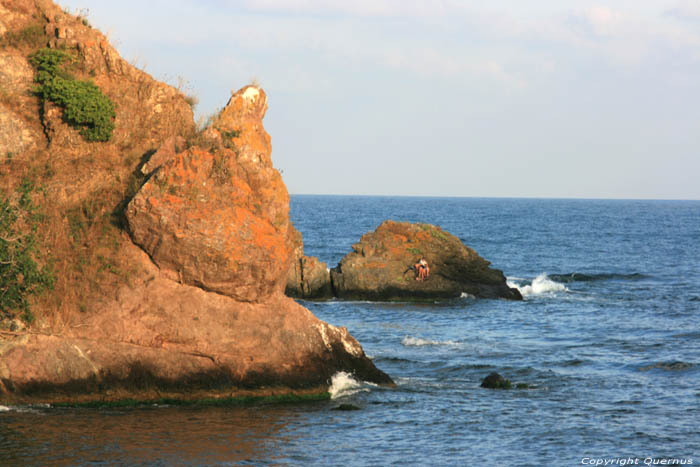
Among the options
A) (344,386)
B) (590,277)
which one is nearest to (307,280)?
(344,386)

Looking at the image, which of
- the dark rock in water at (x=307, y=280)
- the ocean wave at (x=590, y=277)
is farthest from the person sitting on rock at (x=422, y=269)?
the ocean wave at (x=590, y=277)

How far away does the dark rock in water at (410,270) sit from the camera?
48.0m

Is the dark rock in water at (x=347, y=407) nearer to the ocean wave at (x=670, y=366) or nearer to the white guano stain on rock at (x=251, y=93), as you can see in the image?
the white guano stain on rock at (x=251, y=93)

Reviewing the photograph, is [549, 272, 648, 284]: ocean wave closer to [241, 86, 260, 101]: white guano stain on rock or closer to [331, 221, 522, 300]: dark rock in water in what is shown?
[331, 221, 522, 300]: dark rock in water

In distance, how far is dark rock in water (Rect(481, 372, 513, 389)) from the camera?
26672 millimetres

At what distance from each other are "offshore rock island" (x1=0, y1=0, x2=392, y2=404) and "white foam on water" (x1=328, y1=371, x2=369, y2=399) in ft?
0.87

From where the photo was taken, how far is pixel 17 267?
2172cm

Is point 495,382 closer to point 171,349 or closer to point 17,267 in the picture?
point 171,349

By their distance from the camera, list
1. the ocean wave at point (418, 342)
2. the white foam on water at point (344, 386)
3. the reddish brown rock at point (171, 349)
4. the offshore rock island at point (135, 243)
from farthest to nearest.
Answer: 1. the ocean wave at point (418, 342)
2. the white foam on water at point (344, 386)
3. the offshore rock island at point (135, 243)
4. the reddish brown rock at point (171, 349)

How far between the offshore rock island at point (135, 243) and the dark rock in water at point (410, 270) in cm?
2248

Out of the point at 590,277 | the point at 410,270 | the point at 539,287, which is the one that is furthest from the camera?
the point at 590,277

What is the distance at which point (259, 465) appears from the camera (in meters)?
18.0

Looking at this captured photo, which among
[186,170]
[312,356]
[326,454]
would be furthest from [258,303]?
[326,454]

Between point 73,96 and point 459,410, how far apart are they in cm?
1513
